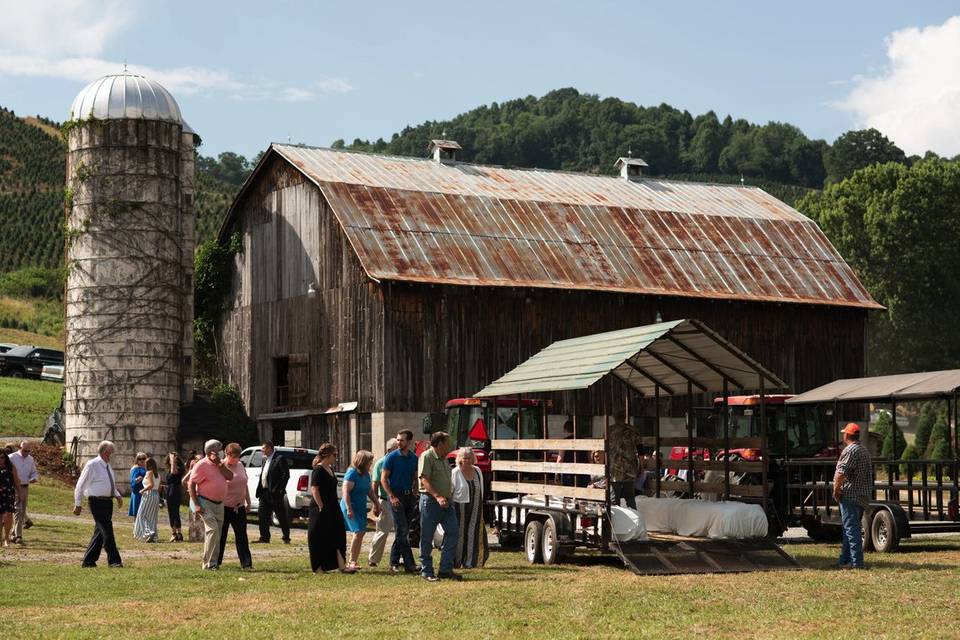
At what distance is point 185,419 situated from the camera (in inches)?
1580

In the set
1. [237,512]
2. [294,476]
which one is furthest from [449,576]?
[294,476]

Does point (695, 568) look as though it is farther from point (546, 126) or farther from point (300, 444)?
point (546, 126)

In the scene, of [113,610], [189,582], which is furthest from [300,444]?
[113,610]

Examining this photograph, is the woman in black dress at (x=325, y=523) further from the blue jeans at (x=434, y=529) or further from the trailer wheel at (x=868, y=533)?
the trailer wheel at (x=868, y=533)

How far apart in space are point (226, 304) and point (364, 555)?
2318cm

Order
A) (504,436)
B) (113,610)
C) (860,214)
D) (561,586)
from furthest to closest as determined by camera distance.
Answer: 1. (860,214)
2. (504,436)
3. (561,586)
4. (113,610)

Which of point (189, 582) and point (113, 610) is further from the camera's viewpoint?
point (189, 582)

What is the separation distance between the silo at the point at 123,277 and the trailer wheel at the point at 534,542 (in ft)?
68.9

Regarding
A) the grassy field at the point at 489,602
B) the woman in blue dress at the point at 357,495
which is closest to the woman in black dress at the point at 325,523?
the woman in blue dress at the point at 357,495

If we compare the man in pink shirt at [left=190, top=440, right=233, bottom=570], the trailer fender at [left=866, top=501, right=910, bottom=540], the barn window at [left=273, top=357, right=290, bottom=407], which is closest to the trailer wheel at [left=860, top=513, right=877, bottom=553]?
the trailer fender at [left=866, top=501, right=910, bottom=540]

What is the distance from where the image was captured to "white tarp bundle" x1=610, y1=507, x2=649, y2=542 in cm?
1842

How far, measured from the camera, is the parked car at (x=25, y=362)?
59.6 meters

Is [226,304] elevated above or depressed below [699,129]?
below

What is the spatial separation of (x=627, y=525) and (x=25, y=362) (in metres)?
46.5
